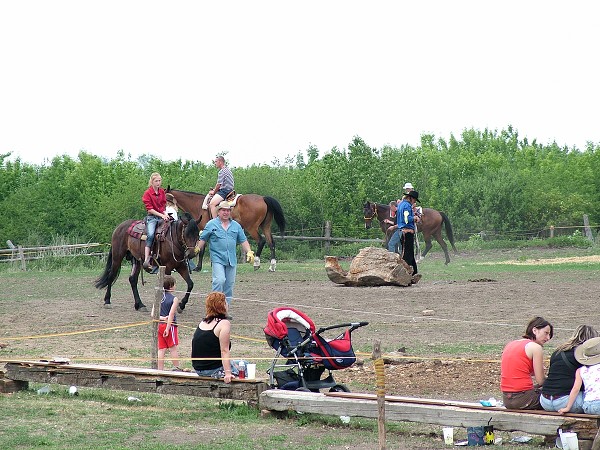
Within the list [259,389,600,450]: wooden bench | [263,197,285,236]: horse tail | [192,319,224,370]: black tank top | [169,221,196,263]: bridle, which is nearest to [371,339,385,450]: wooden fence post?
[259,389,600,450]: wooden bench

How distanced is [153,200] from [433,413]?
38.1ft

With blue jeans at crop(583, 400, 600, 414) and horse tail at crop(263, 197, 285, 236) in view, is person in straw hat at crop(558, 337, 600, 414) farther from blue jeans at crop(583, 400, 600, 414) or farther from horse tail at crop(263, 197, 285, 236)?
horse tail at crop(263, 197, 285, 236)

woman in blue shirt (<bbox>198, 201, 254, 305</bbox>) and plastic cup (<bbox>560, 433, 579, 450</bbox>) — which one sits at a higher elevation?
woman in blue shirt (<bbox>198, 201, 254, 305</bbox>)

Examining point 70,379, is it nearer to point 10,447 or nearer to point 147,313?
point 10,447

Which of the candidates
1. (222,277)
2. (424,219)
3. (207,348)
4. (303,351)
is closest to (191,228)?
(222,277)

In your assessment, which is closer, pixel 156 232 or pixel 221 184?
pixel 156 232

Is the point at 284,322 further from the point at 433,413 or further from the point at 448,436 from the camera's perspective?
the point at 448,436

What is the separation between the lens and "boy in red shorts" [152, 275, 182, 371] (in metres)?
12.4

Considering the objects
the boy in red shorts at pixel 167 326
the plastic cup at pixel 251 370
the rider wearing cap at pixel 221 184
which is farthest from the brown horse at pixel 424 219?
the plastic cup at pixel 251 370

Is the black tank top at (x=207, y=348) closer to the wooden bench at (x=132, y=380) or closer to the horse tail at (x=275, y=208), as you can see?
the wooden bench at (x=132, y=380)

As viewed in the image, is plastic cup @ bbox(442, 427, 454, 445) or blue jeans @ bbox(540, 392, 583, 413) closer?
blue jeans @ bbox(540, 392, 583, 413)

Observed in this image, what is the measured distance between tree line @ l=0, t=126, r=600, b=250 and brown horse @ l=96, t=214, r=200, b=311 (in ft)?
79.0

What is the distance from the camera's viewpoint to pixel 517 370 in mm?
9180

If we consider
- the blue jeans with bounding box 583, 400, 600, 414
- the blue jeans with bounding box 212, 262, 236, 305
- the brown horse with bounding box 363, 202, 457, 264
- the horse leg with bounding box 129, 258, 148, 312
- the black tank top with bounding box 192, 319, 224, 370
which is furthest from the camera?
the brown horse with bounding box 363, 202, 457, 264
